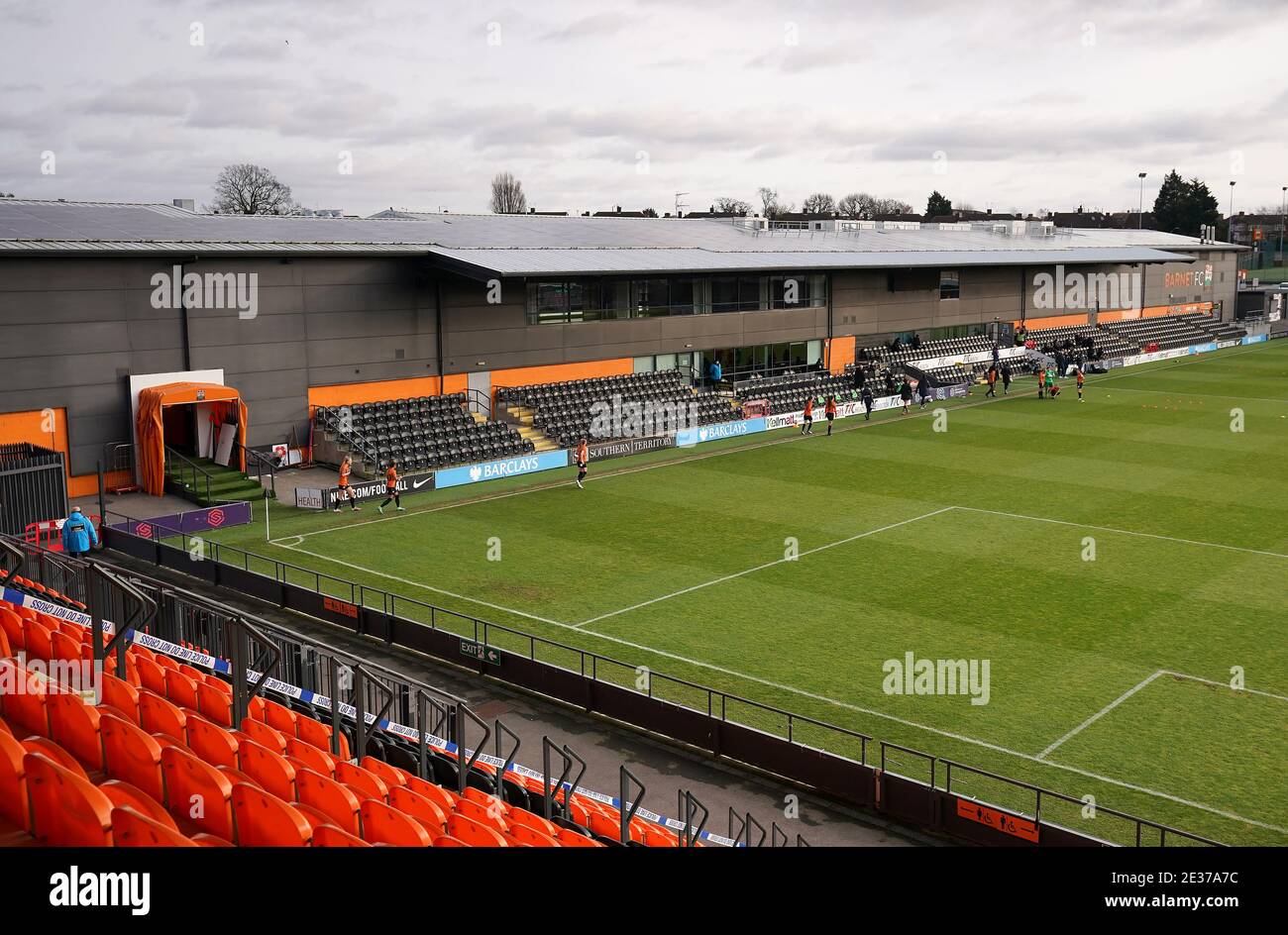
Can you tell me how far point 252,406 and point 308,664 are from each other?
910 inches

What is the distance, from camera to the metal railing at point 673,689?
15.4 metres

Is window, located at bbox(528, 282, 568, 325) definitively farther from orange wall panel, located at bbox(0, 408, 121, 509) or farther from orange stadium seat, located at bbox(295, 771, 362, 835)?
orange stadium seat, located at bbox(295, 771, 362, 835)

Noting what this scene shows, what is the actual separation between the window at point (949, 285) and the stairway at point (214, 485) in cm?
4778

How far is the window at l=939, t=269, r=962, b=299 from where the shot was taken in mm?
69800

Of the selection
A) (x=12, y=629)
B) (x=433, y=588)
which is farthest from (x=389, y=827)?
(x=433, y=588)

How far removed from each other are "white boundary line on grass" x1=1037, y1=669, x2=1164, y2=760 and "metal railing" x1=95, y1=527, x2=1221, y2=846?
1.48 m

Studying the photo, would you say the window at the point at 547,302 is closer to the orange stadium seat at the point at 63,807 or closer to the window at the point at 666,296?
the window at the point at 666,296

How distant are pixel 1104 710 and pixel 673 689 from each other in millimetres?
7177

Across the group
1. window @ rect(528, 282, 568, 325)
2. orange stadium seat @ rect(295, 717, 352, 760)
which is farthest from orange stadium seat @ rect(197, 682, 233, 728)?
window @ rect(528, 282, 568, 325)

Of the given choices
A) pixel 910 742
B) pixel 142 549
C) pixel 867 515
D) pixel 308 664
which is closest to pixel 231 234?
pixel 142 549

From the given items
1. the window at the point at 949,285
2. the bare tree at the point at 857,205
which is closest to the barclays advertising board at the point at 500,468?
the window at the point at 949,285

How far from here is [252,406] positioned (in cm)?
3753

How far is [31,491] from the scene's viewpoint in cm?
2720
